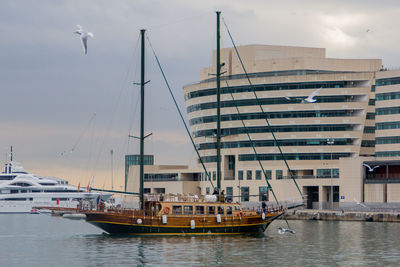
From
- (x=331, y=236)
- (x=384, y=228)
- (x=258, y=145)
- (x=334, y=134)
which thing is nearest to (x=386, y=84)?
(x=334, y=134)

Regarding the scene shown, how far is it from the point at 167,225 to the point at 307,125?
8278cm

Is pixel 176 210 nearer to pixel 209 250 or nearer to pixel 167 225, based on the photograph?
pixel 167 225

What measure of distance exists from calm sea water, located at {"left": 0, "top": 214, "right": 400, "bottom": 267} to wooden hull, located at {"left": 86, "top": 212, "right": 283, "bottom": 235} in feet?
3.02

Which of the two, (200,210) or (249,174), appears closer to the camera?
(200,210)

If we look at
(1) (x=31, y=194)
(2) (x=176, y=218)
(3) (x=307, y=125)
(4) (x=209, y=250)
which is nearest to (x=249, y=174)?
(3) (x=307, y=125)

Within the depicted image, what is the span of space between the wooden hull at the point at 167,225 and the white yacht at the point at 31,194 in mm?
109191

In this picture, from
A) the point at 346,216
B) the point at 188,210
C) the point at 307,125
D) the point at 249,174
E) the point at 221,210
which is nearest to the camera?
the point at 188,210

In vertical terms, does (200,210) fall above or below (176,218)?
above

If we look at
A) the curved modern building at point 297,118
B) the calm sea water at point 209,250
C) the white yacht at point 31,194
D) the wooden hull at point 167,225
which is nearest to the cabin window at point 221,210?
the wooden hull at point 167,225

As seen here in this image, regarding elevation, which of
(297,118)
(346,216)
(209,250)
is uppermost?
(297,118)

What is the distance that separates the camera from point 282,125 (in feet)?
518

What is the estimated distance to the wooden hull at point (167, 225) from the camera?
78.8 metres

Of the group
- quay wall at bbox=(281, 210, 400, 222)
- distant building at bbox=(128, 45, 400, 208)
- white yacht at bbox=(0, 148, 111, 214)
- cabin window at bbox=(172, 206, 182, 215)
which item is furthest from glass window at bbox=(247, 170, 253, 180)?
cabin window at bbox=(172, 206, 182, 215)

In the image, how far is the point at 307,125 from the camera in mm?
157125
